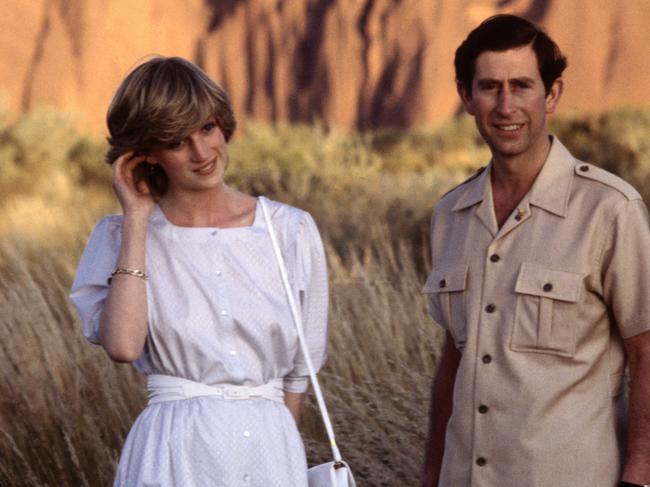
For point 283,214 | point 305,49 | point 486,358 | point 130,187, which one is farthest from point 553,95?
point 305,49

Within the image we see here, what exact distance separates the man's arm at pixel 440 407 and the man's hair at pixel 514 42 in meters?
0.62

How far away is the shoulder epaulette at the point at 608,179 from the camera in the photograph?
2785 millimetres

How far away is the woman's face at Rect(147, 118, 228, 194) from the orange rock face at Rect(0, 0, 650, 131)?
1913cm

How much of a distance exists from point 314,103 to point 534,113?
22.3 m

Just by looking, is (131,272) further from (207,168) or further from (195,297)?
(207,168)

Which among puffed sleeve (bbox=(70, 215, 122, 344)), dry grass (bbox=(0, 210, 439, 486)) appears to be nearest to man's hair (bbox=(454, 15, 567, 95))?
puffed sleeve (bbox=(70, 215, 122, 344))

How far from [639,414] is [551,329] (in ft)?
0.79

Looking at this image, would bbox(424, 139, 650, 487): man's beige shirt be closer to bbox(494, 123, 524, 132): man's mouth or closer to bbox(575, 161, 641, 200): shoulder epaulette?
bbox(575, 161, 641, 200): shoulder epaulette

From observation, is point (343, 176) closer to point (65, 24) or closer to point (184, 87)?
point (65, 24)

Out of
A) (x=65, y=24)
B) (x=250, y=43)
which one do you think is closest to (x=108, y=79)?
(x=65, y=24)

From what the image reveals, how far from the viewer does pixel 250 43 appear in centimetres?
2539

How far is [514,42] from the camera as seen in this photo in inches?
115

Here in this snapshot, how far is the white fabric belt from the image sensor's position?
10.1ft

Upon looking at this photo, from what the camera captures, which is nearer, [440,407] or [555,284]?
[555,284]
